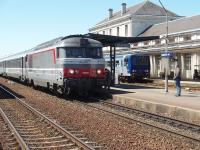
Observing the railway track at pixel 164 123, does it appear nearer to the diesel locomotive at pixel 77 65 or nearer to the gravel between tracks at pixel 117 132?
the gravel between tracks at pixel 117 132

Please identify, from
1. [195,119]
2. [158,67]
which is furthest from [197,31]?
[195,119]

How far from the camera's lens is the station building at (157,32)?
4719 cm

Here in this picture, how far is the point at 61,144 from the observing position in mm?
10758

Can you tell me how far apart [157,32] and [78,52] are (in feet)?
143

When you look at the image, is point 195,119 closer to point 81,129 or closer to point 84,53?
point 81,129

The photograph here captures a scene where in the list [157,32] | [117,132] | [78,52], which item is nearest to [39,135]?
[117,132]

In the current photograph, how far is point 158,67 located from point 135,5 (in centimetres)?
2808

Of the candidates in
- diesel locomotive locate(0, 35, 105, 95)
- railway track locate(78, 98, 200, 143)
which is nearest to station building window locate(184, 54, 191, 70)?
diesel locomotive locate(0, 35, 105, 95)

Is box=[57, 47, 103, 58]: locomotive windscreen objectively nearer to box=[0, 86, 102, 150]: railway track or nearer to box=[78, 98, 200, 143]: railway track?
box=[78, 98, 200, 143]: railway track

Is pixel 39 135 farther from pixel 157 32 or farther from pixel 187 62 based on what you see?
pixel 157 32

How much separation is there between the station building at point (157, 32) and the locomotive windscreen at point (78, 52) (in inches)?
455

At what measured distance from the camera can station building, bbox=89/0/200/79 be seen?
47.2 meters

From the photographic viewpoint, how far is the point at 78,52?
2262 centimetres

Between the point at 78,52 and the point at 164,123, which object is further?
the point at 78,52
